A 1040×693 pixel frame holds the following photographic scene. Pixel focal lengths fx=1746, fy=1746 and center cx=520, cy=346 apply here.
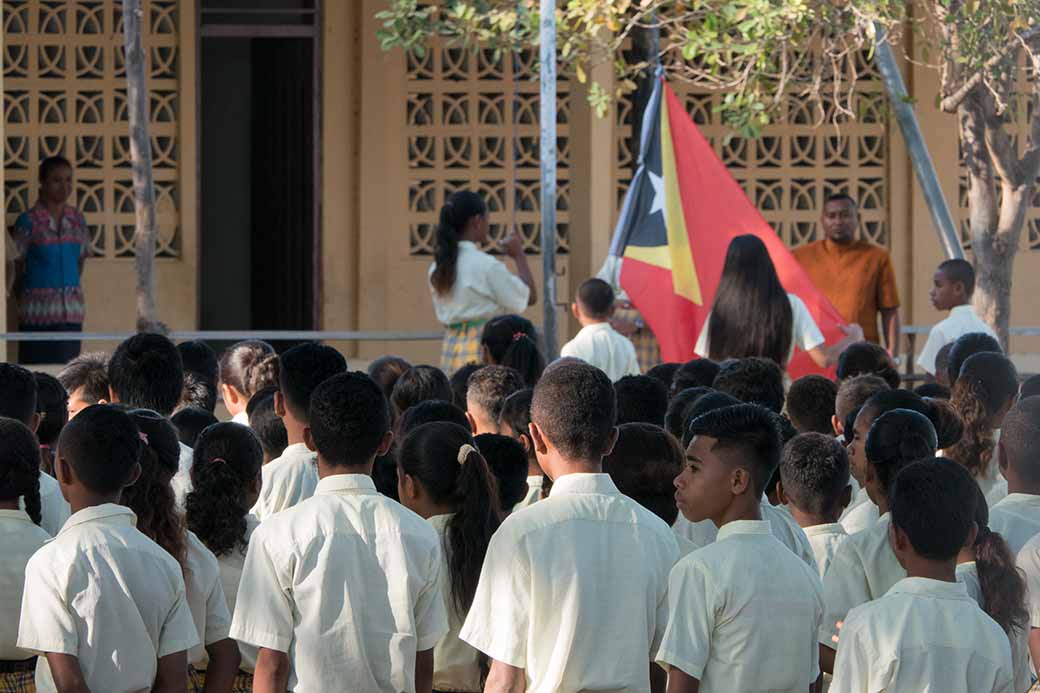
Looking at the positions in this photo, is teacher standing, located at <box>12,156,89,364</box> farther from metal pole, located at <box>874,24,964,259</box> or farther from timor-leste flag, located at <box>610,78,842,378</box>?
metal pole, located at <box>874,24,964,259</box>

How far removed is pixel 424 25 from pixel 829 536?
5764 mm

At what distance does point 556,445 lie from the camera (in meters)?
3.85

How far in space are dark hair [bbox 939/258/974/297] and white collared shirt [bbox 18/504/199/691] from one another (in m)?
5.74

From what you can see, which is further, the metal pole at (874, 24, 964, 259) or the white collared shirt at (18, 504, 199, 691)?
the metal pole at (874, 24, 964, 259)

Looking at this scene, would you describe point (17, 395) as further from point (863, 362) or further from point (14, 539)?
point (863, 362)

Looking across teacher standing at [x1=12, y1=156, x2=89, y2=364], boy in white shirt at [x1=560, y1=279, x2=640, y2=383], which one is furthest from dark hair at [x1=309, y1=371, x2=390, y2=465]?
teacher standing at [x1=12, y1=156, x2=89, y2=364]

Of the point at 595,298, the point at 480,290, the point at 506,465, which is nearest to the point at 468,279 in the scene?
the point at 480,290

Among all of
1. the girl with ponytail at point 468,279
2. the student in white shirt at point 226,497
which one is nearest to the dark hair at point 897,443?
the student in white shirt at point 226,497

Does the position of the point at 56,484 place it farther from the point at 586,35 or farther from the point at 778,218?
the point at 778,218

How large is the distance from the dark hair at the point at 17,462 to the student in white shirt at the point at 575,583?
3.87 ft

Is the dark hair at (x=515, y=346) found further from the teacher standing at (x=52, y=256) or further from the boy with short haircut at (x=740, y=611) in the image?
the teacher standing at (x=52, y=256)

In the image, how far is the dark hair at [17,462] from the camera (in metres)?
4.16

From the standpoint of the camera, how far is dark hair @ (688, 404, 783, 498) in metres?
3.91

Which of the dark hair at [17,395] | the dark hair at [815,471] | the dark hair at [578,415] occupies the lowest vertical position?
the dark hair at [815,471]
